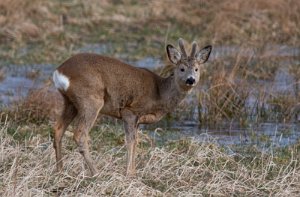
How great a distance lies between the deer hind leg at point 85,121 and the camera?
36.0 ft

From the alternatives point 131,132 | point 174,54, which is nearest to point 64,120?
point 131,132

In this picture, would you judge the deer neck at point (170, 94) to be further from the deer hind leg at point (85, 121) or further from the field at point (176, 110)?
the deer hind leg at point (85, 121)

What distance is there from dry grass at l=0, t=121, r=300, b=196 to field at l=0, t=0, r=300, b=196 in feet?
0.04

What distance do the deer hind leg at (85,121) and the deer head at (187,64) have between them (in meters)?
1.02

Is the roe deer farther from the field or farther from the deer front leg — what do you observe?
the field

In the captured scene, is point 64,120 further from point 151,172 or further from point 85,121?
point 151,172

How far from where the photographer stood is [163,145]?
43.0ft

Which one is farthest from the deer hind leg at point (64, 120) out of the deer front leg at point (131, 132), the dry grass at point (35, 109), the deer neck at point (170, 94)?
the dry grass at point (35, 109)

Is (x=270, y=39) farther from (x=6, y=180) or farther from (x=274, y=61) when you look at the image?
(x=6, y=180)

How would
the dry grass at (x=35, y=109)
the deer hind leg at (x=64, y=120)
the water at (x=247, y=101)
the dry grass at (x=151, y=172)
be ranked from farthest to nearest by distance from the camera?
the dry grass at (x=35, y=109) < the water at (x=247, y=101) < the deer hind leg at (x=64, y=120) < the dry grass at (x=151, y=172)

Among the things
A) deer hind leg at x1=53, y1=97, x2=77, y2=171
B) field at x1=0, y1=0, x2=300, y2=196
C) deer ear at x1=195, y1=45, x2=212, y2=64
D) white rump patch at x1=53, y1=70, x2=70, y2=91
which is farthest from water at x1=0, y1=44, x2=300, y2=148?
white rump patch at x1=53, y1=70, x2=70, y2=91

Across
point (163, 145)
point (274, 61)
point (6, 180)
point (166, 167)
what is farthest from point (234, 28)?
point (6, 180)

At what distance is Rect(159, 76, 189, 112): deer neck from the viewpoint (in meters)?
11.7

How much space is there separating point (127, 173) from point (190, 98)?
5357 mm
